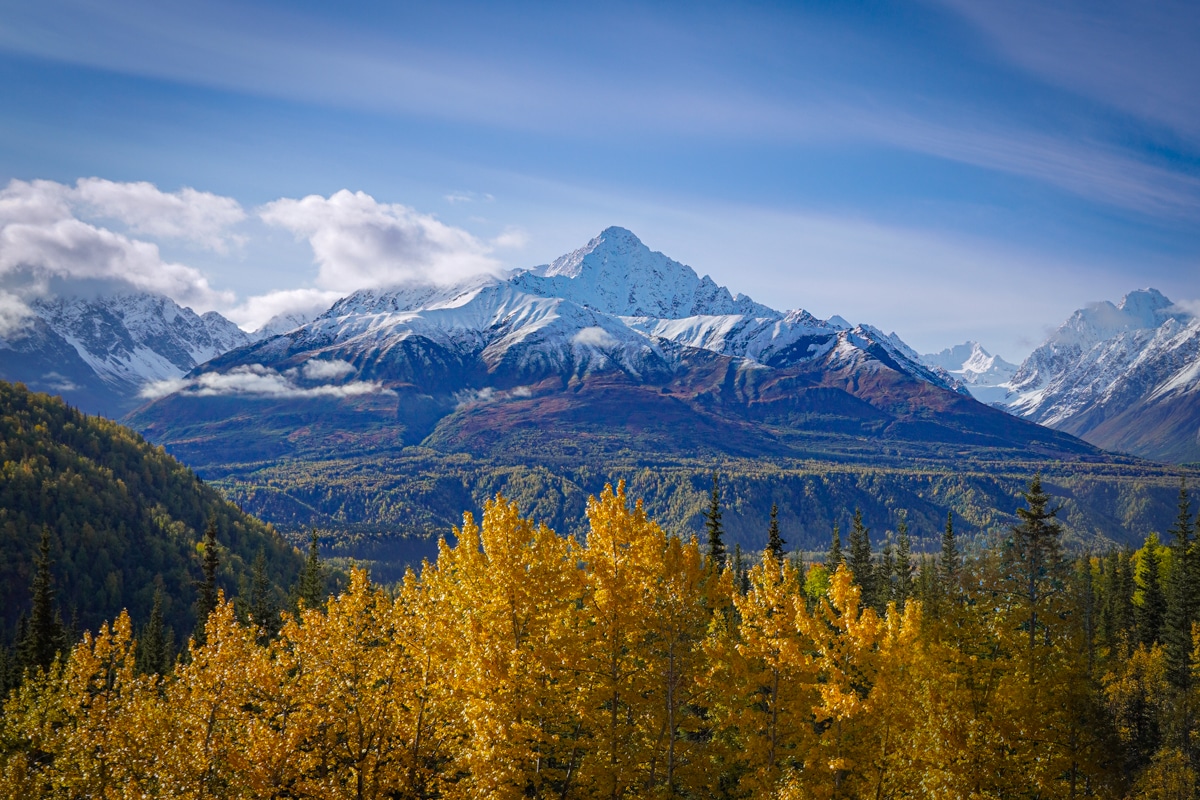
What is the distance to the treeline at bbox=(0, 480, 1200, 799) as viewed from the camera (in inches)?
1243

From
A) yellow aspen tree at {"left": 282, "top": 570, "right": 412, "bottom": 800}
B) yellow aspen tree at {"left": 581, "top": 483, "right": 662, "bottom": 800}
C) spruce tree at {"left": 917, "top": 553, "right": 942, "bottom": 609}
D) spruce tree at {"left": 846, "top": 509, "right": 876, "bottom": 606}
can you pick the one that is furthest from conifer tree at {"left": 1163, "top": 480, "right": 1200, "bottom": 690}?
yellow aspen tree at {"left": 282, "top": 570, "right": 412, "bottom": 800}

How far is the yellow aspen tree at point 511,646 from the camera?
30.3 metres

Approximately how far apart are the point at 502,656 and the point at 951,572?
248 ft

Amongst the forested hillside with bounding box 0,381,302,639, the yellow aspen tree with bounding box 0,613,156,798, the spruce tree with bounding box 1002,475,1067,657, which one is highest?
the spruce tree with bounding box 1002,475,1067,657

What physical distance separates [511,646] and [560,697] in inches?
111

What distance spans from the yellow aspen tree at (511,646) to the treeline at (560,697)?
0.33 ft

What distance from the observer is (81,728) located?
32.8 m

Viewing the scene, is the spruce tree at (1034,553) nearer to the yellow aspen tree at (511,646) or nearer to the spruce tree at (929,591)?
the spruce tree at (929,591)

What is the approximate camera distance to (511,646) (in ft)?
104

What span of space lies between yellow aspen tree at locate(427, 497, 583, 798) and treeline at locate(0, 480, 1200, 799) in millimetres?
100

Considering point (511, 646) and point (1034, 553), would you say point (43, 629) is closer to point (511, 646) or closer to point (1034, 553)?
point (511, 646)

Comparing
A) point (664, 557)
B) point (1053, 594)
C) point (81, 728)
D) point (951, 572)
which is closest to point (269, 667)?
point (81, 728)

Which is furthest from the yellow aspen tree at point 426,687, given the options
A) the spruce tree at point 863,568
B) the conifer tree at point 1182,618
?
the spruce tree at point 863,568

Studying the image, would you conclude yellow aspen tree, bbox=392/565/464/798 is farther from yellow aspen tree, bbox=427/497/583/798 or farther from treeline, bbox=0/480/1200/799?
yellow aspen tree, bbox=427/497/583/798
